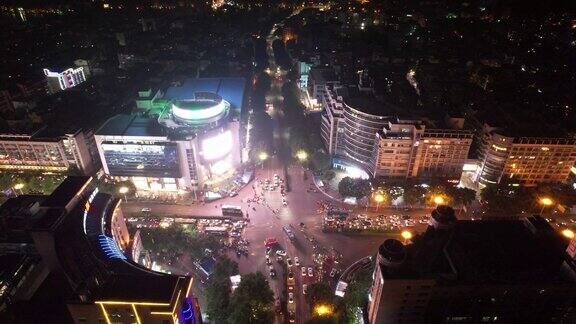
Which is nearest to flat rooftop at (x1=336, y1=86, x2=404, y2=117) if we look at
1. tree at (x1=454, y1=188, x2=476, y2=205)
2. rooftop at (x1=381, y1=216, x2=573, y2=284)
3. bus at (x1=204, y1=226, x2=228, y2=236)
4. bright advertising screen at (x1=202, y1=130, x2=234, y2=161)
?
tree at (x1=454, y1=188, x2=476, y2=205)

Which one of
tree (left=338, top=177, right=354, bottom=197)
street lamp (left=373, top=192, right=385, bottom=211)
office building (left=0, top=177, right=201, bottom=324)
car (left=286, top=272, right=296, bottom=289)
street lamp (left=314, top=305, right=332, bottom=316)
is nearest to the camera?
office building (left=0, top=177, right=201, bottom=324)

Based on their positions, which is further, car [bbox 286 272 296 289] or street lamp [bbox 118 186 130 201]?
street lamp [bbox 118 186 130 201]

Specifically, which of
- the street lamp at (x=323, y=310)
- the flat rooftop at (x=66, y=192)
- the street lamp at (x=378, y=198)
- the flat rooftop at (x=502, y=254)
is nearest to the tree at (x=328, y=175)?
the street lamp at (x=378, y=198)

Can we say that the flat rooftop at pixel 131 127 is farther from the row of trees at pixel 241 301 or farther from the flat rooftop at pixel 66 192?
the row of trees at pixel 241 301

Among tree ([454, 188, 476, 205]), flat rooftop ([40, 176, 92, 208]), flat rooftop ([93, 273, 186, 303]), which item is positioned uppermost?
flat rooftop ([40, 176, 92, 208])

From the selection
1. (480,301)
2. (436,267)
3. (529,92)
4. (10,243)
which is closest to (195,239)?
(10,243)

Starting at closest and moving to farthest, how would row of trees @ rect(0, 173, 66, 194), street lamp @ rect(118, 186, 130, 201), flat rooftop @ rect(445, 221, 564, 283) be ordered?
flat rooftop @ rect(445, 221, 564, 283) → street lamp @ rect(118, 186, 130, 201) → row of trees @ rect(0, 173, 66, 194)

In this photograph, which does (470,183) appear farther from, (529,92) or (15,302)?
(15,302)

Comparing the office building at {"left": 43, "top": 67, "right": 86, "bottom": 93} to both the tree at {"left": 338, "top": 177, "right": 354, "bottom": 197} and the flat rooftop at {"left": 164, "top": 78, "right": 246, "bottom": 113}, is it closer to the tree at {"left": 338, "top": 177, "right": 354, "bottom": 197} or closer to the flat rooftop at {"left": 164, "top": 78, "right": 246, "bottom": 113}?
the flat rooftop at {"left": 164, "top": 78, "right": 246, "bottom": 113}
